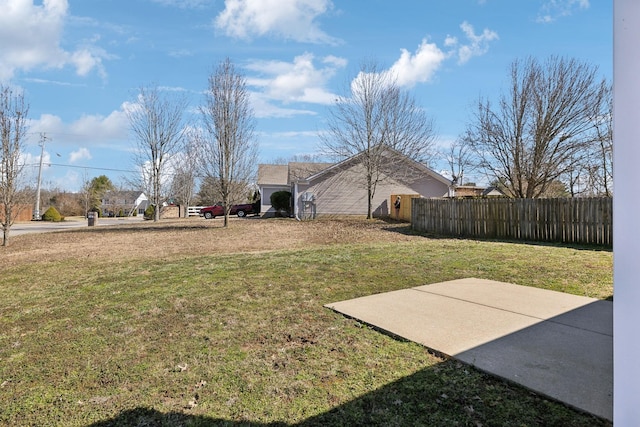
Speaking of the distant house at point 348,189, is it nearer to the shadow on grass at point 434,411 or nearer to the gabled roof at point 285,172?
the gabled roof at point 285,172

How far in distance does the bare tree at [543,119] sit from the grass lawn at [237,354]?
36.2 feet

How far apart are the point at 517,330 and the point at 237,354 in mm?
2631

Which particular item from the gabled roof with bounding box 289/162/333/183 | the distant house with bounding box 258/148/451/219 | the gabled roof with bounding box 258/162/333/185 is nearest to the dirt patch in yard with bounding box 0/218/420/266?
the distant house with bounding box 258/148/451/219

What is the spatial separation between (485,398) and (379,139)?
20576mm

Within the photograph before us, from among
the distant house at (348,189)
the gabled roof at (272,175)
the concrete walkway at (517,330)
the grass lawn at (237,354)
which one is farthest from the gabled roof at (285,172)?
the concrete walkway at (517,330)

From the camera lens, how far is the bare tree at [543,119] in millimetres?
15773

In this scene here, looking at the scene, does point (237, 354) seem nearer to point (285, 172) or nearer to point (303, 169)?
point (303, 169)

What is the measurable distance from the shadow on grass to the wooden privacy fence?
9.71 m

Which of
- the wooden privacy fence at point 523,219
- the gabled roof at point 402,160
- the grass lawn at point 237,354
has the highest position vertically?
the gabled roof at point 402,160

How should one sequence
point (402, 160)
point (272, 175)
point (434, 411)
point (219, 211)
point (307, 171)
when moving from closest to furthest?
point (434, 411)
point (402, 160)
point (307, 171)
point (219, 211)
point (272, 175)

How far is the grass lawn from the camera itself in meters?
2.24

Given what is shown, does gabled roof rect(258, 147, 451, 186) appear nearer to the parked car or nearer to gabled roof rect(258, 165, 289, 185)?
gabled roof rect(258, 165, 289, 185)

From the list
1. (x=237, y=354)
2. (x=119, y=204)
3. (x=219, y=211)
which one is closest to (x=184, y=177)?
(x=219, y=211)

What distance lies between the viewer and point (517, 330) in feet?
11.2
